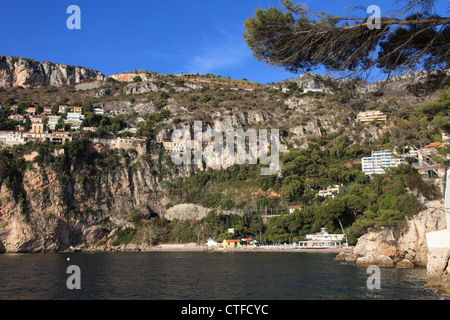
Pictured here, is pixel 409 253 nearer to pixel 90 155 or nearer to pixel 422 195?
pixel 422 195

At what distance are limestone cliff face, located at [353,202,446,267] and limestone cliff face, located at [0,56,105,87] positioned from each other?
295 feet

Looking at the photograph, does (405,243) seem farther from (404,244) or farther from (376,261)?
(376,261)

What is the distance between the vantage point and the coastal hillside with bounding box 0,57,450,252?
3869cm

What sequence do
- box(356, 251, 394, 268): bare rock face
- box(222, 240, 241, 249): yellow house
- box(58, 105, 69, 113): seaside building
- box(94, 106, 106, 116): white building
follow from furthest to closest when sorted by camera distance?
box(94, 106, 106, 116): white building, box(58, 105, 69, 113): seaside building, box(222, 240, 241, 249): yellow house, box(356, 251, 394, 268): bare rock face

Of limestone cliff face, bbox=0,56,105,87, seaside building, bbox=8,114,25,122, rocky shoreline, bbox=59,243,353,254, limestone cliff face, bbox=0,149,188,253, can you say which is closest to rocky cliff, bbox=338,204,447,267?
rocky shoreline, bbox=59,243,353,254

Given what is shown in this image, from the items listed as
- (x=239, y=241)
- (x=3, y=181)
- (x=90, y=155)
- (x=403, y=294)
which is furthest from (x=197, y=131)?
(x=403, y=294)

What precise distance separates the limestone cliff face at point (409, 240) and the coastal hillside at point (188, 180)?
23.4 inches

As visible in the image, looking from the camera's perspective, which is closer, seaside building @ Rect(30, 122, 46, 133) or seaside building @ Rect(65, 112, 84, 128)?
seaside building @ Rect(30, 122, 46, 133)

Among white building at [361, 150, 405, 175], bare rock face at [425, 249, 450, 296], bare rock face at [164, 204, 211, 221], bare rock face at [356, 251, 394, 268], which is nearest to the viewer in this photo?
bare rock face at [425, 249, 450, 296]

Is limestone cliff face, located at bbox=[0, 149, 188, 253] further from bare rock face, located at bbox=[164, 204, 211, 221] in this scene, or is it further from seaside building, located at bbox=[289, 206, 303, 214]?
seaside building, located at bbox=[289, 206, 303, 214]

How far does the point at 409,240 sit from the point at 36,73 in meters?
94.1

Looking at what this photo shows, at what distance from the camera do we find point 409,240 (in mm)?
22047

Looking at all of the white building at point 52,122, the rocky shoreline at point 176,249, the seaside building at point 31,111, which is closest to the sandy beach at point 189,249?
the rocky shoreline at point 176,249

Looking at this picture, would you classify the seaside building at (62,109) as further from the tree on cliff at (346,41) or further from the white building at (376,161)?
the tree on cliff at (346,41)
